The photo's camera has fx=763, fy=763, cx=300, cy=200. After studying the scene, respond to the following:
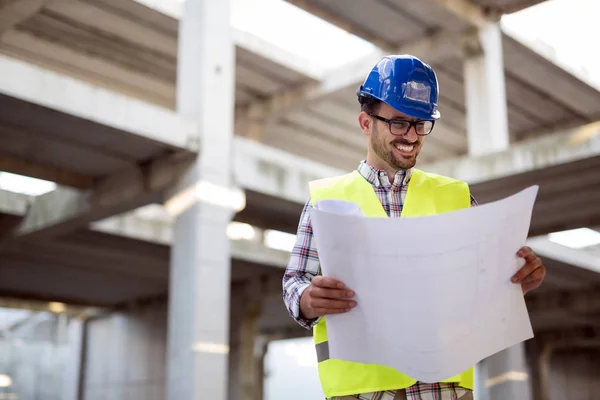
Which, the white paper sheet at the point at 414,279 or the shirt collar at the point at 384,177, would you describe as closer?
the white paper sheet at the point at 414,279

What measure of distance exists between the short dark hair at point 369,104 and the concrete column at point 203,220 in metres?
10.3

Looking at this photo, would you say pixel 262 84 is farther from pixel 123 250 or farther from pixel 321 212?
pixel 321 212

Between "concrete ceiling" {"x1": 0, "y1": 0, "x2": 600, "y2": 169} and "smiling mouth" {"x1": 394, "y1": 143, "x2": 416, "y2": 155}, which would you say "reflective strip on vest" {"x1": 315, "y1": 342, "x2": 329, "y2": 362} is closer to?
"smiling mouth" {"x1": 394, "y1": 143, "x2": 416, "y2": 155}

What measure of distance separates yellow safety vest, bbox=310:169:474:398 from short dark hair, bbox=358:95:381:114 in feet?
0.75

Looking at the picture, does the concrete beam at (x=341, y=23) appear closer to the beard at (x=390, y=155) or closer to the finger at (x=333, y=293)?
the beard at (x=390, y=155)

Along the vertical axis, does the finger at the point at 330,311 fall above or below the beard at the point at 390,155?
below

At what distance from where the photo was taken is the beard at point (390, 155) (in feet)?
8.46

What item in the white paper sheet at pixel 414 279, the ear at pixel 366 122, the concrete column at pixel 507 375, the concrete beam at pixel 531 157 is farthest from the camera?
the concrete column at pixel 507 375

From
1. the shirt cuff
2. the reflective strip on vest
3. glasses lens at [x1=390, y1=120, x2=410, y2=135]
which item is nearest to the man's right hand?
the shirt cuff

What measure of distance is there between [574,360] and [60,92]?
34028 mm

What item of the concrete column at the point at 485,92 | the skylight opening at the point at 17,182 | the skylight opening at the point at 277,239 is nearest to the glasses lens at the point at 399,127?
the concrete column at the point at 485,92

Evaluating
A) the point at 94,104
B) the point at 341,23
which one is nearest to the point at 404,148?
the point at 94,104

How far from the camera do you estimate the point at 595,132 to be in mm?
13516

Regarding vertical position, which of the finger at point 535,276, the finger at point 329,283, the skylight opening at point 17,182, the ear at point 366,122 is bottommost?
the finger at point 329,283
